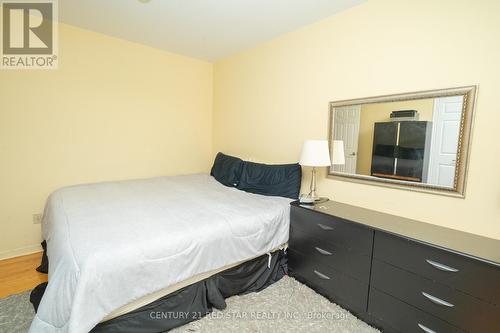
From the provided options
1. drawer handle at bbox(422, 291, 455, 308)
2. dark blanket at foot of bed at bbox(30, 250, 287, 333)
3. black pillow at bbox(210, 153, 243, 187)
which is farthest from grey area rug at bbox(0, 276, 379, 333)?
black pillow at bbox(210, 153, 243, 187)

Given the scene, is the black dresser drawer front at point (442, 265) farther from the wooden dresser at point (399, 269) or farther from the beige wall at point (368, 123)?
the beige wall at point (368, 123)

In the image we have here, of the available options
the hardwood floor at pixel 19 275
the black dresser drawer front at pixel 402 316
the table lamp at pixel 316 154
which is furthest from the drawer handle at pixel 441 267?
the hardwood floor at pixel 19 275

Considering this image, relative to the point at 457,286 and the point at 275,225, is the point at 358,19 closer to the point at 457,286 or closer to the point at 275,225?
the point at 275,225

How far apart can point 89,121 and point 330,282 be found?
9.93 ft

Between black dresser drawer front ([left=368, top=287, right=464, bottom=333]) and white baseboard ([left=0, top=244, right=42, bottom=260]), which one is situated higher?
black dresser drawer front ([left=368, top=287, right=464, bottom=333])

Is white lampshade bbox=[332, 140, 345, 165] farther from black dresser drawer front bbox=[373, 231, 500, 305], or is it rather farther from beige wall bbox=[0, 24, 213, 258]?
beige wall bbox=[0, 24, 213, 258]

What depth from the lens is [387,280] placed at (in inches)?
59.9

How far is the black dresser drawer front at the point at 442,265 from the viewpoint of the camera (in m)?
1.17

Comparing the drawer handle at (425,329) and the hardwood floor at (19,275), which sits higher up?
the drawer handle at (425,329)

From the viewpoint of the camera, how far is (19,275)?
2148mm

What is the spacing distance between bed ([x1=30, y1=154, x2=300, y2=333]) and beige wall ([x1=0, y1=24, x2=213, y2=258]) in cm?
51

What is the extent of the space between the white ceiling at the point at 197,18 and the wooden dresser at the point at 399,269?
175cm

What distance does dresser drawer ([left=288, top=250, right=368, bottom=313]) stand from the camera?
65.8 inches

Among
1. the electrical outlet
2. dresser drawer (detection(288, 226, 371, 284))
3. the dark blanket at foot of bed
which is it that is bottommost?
the dark blanket at foot of bed
